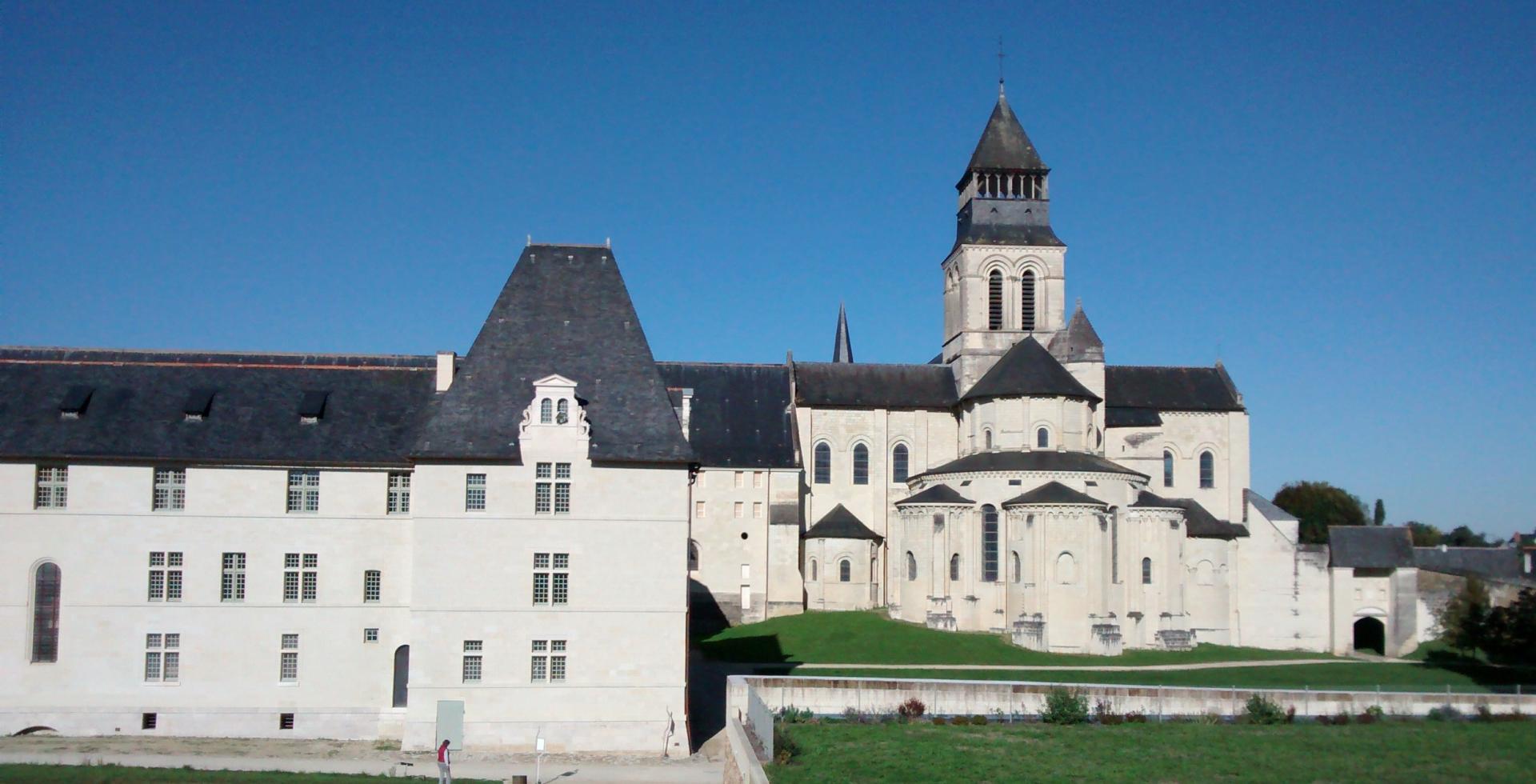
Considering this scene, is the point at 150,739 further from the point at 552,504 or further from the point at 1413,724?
the point at 1413,724

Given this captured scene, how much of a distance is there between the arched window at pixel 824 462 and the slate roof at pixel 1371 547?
26147 mm

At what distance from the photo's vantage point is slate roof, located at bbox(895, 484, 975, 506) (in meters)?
60.4

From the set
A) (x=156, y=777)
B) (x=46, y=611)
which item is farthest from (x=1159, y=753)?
(x=46, y=611)

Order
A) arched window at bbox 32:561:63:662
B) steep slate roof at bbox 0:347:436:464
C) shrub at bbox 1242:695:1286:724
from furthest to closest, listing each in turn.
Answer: steep slate roof at bbox 0:347:436:464 → shrub at bbox 1242:695:1286:724 → arched window at bbox 32:561:63:662

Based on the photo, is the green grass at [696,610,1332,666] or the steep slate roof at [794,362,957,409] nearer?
the green grass at [696,610,1332,666]

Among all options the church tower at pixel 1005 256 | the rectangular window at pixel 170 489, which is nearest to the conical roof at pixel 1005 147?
the church tower at pixel 1005 256

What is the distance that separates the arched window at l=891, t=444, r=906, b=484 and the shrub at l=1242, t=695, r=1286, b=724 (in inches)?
1401

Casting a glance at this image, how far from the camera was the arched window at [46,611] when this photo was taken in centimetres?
3372

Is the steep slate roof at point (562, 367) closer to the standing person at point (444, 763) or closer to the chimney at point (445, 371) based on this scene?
the chimney at point (445, 371)

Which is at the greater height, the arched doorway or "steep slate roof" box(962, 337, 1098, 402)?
"steep slate roof" box(962, 337, 1098, 402)

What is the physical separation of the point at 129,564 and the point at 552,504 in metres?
11.4

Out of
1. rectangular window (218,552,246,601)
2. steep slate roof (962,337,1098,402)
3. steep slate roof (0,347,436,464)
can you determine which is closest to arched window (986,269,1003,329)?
steep slate roof (962,337,1098,402)

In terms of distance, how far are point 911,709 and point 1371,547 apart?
1661 inches

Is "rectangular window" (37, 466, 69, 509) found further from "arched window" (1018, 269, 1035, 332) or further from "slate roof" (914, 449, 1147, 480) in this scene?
"arched window" (1018, 269, 1035, 332)
